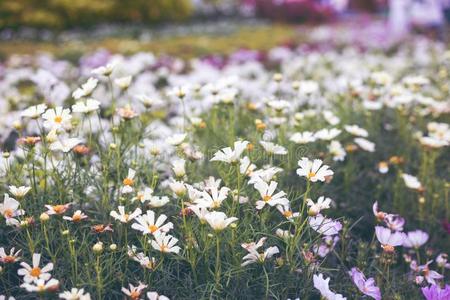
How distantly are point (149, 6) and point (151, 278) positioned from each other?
10.1 m

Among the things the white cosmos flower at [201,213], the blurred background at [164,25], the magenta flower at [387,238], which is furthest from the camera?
the blurred background at [164,25]

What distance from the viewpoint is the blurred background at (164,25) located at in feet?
24.1

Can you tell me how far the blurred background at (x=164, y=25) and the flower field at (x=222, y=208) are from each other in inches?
157

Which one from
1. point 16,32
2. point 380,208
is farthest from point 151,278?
point 16,32

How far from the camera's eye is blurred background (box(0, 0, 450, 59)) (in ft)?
24.1

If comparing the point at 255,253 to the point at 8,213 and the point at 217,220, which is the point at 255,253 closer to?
the point at 217,220

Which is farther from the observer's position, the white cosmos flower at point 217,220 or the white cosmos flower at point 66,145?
the white cosmos flower at point 66,145

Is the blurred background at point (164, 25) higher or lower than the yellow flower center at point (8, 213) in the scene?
lower

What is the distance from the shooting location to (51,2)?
9.65 m

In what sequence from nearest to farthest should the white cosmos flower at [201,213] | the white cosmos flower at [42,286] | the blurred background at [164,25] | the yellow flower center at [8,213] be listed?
the white cosmos flower at [42,286], the white cosmos flower at [201,213], the yellow flower center at [8,213], the blurred background at [164,25]

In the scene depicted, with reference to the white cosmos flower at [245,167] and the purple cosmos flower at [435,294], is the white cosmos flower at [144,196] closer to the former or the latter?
the white cosmos flower at [245,167]

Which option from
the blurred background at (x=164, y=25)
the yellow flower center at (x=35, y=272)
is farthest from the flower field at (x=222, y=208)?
the blurred background at (x=164, y=25)

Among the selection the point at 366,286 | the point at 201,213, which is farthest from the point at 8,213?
the point at 366,286

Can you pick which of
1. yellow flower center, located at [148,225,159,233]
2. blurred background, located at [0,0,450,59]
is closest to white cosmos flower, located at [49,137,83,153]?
yellow flower center, located at [148,225,159,233]
